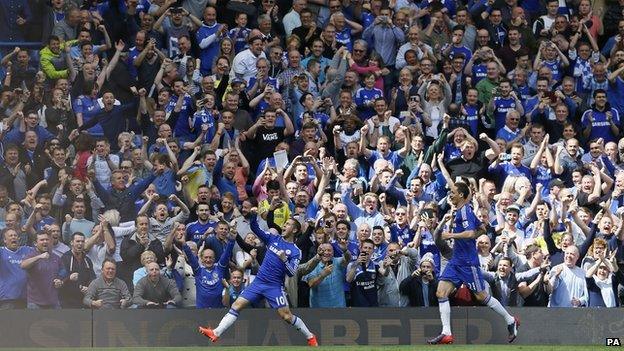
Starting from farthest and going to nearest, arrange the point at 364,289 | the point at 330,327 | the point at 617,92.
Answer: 1. the point at 617,92
2. the point at 364,289
3. the point at 330,327

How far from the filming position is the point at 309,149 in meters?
24.0

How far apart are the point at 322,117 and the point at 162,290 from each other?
207 inches

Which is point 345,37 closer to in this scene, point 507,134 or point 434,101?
point 434,101

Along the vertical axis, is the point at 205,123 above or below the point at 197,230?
above

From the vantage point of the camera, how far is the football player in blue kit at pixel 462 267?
2048 cm

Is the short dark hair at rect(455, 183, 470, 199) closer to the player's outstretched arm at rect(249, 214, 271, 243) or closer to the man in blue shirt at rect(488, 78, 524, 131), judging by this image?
the player's outstretched arm at rect(249, 214, 271, 243)

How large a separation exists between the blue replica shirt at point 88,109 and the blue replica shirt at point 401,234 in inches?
199

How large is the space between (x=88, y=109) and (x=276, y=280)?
18.5ft

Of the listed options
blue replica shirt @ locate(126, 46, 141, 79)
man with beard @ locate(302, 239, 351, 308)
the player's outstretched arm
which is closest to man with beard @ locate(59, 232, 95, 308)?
the player's outstretched arm

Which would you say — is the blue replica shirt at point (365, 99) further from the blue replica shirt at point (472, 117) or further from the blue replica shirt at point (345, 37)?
the blue replica shirt at point (472, 117)

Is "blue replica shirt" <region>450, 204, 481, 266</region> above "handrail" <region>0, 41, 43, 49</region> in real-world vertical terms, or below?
below

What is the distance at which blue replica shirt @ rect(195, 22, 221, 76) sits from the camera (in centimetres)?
2620

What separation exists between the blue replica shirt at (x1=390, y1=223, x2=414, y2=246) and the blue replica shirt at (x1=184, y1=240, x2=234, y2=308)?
2.49m

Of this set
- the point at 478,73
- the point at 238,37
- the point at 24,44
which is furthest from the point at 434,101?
the point at 24,44
